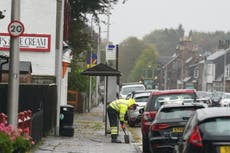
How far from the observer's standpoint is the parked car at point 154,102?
769 inches

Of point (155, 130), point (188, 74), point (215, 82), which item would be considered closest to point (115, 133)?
point (155, 130)

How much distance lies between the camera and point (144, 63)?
146 metres

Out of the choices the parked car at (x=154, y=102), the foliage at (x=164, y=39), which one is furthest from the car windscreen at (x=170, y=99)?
the foliage at (x=164, y=39)

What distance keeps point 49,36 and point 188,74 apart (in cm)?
11557

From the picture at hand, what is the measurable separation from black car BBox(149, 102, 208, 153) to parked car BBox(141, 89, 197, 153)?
258 cm

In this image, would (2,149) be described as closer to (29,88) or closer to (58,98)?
(29,88)

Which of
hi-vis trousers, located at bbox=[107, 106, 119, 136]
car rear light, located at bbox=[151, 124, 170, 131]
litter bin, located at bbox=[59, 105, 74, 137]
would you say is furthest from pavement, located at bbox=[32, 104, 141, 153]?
car rear light, located at bbox=[151, 124, 170, 131]

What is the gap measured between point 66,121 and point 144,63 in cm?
12240

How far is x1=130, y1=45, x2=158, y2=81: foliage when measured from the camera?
144225mm

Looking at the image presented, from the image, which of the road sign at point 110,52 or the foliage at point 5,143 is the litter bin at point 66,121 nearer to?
the road sign at point 110,52

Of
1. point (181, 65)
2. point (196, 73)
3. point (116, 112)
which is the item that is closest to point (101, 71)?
point (116, 112)

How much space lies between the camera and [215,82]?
112 metres

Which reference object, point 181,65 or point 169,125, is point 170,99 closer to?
point 169,125

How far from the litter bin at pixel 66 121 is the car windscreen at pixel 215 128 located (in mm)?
12451
